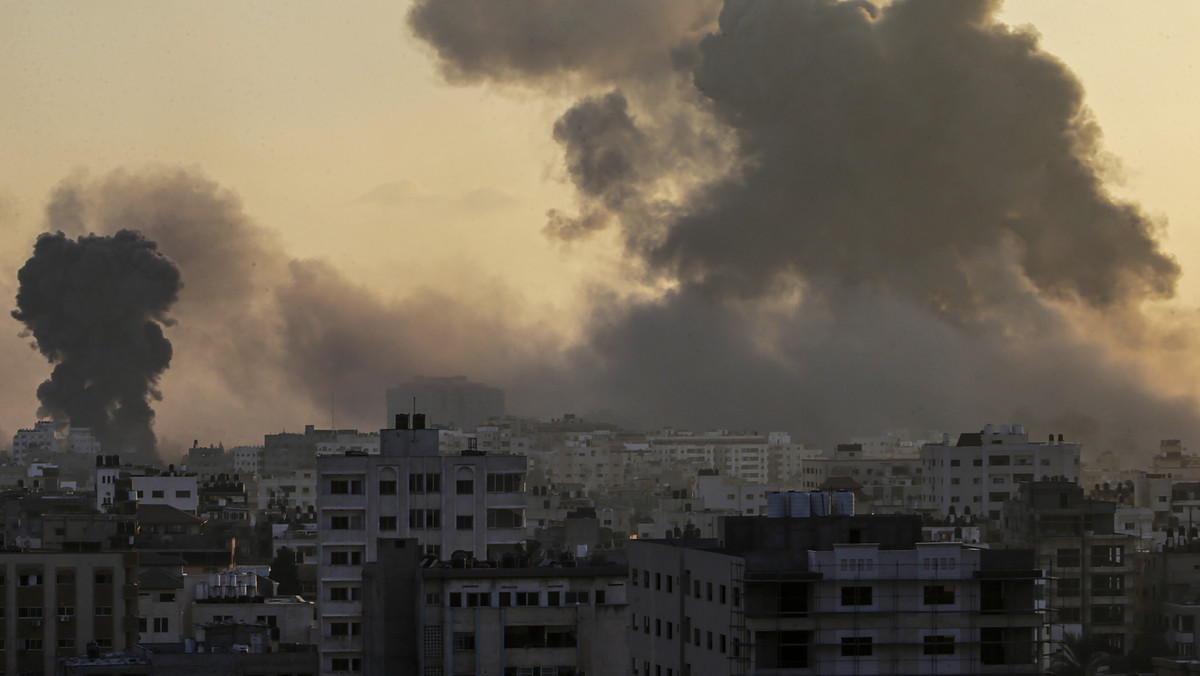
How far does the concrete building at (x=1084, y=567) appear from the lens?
60.7m

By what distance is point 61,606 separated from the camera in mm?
50938

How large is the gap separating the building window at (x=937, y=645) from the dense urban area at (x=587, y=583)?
0.08 feet

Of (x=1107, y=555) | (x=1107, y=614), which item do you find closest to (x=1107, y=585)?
(x=1107, y=555)

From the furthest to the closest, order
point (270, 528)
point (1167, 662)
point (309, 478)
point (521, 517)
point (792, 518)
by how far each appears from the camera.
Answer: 1. point (309, 478)
2. point (270, 528)
3. point (521, 517)
4. point (1167, 662)
5. point (792, 518)

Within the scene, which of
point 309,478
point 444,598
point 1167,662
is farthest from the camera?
point 309,478

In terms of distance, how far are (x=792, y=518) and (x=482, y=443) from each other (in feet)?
538

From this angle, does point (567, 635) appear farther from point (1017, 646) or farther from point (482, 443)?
point (482, 443)

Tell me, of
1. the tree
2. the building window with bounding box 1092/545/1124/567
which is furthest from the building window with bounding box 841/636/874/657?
the tree

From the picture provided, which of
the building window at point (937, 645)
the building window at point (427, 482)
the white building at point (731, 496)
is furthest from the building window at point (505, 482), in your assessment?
the white building at point (731, 496)

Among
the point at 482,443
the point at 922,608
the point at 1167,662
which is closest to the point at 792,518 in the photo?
the point at 922,608

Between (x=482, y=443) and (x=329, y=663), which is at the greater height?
(x=482, y=443)

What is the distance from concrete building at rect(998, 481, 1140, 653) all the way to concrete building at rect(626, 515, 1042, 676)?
26058 mm

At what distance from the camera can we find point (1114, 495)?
9750cm

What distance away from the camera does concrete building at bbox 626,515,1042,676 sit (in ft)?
103
